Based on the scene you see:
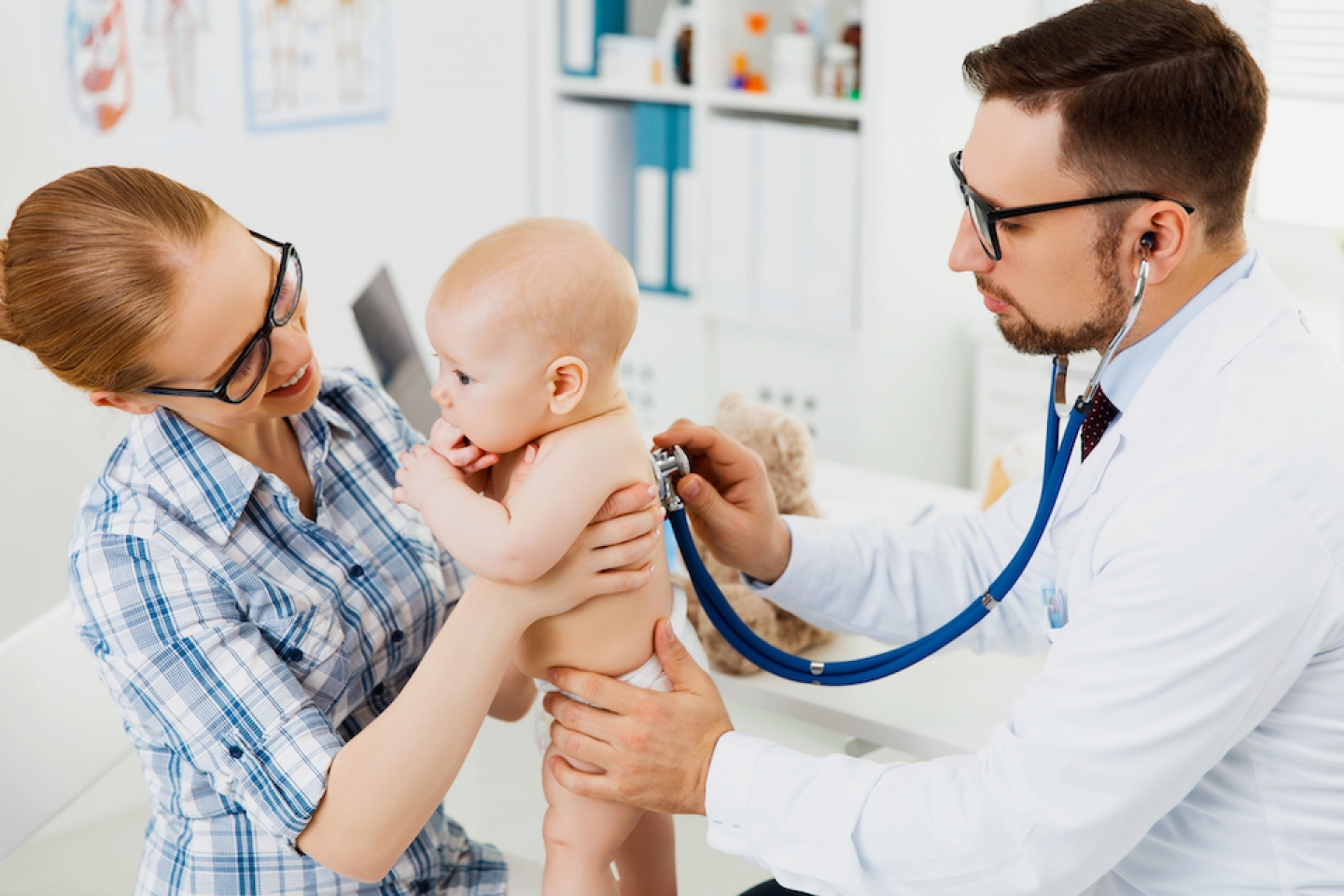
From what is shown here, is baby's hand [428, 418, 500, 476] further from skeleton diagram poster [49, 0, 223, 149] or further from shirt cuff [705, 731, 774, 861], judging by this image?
skeleton diagram poster [49, 0, 223, 149]

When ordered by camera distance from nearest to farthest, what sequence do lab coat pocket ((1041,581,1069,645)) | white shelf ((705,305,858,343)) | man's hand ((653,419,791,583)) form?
lab coat pocket ((1041,581,1069,645)) < man's hand ((653,419,791,583)) < white shelf ((705,305,858,343))

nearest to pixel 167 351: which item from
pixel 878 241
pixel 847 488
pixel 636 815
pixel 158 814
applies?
pixel 158 814

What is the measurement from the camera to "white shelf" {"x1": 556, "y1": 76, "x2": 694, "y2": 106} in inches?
123

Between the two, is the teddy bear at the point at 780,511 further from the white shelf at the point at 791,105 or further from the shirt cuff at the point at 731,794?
the white shelf at the point at 791,105

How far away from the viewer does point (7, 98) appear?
218 cm

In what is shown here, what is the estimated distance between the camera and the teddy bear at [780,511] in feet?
5.43

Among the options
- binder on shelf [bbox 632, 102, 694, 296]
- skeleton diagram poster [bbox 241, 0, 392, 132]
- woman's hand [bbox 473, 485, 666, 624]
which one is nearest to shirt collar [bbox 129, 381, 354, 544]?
woman's hand [bbox 473, 485, 666, 624]

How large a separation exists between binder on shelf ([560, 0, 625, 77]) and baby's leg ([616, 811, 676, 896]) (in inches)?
94.9

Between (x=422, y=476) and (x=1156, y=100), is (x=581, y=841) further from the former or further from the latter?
(x=1156, y=100)

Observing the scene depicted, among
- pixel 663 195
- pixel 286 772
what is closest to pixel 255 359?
pixel 286 772

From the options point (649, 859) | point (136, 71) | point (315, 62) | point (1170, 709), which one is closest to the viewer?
point (1170, 709)

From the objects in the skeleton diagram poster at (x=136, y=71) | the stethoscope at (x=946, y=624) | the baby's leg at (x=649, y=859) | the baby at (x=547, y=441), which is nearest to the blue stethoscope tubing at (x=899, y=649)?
the stethoscope at (x=946, y=624)

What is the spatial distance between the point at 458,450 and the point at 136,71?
1621 millimetres

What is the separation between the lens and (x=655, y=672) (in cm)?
128
